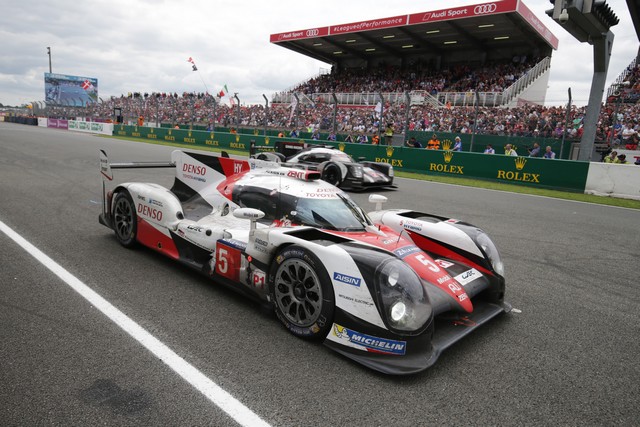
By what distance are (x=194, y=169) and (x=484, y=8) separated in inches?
1067

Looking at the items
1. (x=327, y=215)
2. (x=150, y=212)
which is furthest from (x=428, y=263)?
(x=150, y=212)

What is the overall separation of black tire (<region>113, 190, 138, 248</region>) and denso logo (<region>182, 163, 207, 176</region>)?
2.41 feet

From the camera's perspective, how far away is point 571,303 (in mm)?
4281

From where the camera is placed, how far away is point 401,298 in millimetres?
2898

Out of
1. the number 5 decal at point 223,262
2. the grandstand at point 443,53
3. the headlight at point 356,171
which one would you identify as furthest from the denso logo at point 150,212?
the grandstand at point 443,53

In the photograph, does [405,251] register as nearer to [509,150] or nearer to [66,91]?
[509,150]

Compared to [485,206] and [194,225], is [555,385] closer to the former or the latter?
[194,225]

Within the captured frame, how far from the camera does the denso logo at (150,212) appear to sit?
4725 millimetres

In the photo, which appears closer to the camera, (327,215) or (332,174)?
(327,215)

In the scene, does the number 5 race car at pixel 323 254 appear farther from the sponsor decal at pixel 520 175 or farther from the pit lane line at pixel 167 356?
the sponsor decal at pixel 520 175

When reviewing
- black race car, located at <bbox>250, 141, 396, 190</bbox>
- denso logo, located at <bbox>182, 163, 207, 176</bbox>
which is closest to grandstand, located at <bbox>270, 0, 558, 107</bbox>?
black race car, located at <bbox>250, 141, 396, 190</bbox>

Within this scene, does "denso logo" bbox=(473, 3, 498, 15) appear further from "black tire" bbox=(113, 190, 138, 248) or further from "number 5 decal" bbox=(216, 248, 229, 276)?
"number 5 decal" bbox=(216, 248, 229, 276)

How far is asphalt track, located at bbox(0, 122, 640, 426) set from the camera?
242 centimetres

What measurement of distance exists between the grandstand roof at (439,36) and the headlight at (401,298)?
27.8 m
